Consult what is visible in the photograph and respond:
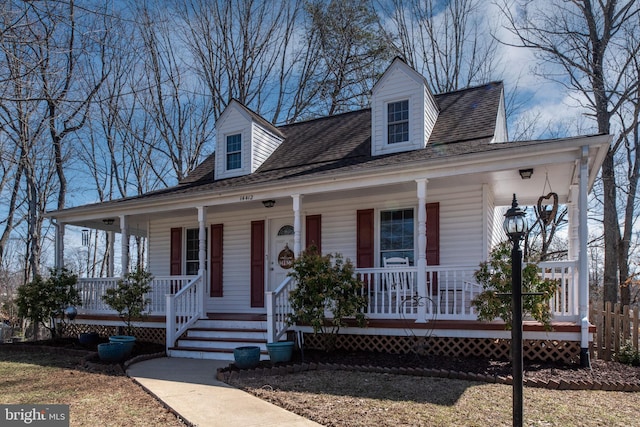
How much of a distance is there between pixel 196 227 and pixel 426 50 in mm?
13414

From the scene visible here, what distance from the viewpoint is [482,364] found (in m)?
7.36

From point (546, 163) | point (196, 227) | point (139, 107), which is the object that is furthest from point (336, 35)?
point (546, 163)

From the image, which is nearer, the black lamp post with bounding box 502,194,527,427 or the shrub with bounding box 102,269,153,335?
the black lamp post with bounding box 502,194,527,427

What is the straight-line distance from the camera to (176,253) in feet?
43.4

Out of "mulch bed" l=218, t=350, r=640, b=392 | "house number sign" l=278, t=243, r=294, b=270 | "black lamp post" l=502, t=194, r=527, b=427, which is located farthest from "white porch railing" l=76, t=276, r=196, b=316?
"black lamp post" l=502, t=194, r=527, b=427

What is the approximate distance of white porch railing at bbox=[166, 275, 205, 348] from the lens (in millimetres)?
9828

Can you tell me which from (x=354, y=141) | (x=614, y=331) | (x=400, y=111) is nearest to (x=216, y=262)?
(x=354, y=141)

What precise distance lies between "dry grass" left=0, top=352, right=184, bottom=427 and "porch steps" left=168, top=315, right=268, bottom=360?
5.57ft

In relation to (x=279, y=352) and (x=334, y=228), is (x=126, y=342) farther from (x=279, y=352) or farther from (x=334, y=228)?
(x=334, y=228)

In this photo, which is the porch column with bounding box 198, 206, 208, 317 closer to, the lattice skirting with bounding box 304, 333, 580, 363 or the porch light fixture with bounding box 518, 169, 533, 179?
the lattice skirting with bounding box 304, 333, 580, 363

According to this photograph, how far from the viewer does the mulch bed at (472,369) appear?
6.39 m

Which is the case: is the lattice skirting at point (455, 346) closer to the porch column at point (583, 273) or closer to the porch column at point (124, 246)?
the porch column at point (583, 273)

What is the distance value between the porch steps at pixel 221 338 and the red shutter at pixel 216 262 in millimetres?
2424

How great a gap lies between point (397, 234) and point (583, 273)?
3.86m
